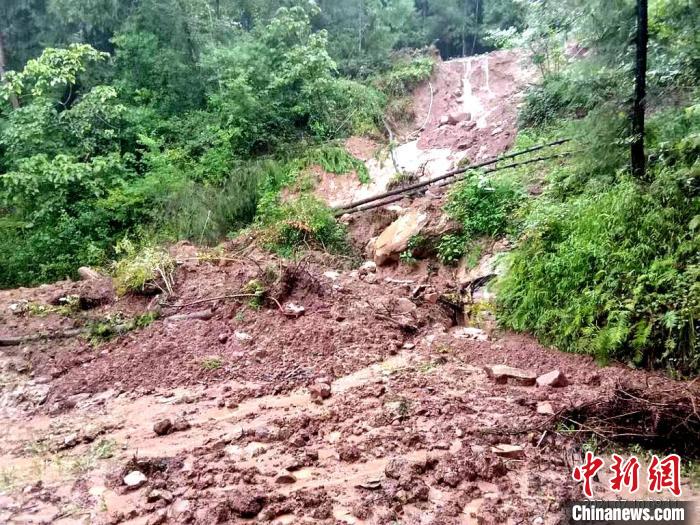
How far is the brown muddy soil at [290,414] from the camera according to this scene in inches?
119

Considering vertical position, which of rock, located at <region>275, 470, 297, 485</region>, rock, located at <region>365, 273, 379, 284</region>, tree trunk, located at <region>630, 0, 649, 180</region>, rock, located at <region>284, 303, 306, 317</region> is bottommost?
rock, located at <region>275, 470, 297, 485</region>

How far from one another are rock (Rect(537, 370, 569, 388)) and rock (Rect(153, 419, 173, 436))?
130 inches

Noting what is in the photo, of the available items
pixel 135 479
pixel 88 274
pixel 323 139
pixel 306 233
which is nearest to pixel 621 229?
pixel 135 479

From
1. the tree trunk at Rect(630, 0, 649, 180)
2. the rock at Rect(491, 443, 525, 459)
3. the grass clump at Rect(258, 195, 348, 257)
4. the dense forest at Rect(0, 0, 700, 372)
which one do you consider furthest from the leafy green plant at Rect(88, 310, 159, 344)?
the tree trunk at Rect(630, 0, 649, 180)

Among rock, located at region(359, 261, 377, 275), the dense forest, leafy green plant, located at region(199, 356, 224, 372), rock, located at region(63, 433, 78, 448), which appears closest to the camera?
rock, located at region(63, 433, 78, 448)

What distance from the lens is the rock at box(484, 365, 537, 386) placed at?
438 cm

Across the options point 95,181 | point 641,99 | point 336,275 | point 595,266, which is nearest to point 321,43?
point 95,181

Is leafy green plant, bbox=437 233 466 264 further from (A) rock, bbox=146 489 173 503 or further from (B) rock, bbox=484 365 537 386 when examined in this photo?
(A) rock, bbox=146 489 173 503

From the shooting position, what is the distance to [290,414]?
4176 mm

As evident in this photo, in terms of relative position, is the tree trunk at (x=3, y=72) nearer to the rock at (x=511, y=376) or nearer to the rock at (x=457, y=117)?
the rock at (x=457, y=117)

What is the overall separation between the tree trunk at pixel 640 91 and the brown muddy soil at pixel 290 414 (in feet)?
8.44

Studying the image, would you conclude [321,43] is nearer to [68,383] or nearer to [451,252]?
[451,252]

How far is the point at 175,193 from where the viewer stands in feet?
37.0

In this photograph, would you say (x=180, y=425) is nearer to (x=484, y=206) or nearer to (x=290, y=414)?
(x=290, y=414)
